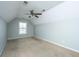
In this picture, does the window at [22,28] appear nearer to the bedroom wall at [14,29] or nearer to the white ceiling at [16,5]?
the bedroom wall at [14,29]

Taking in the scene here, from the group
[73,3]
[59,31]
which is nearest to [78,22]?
[73,3]

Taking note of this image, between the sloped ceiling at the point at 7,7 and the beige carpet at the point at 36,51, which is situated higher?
the sloped ceiling at the point at 7,7

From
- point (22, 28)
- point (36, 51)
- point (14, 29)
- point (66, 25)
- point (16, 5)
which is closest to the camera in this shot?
point (16, 5)

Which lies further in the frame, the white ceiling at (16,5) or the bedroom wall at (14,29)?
the bedroom wall at (14,29)

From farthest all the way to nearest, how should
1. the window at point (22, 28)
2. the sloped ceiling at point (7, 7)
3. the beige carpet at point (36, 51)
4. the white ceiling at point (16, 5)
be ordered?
the window at point (22, 28)
the beige carpet at point (36, 51)
the white ceiling at point (16, 5)
the sloped ceiling at point (7, 7)

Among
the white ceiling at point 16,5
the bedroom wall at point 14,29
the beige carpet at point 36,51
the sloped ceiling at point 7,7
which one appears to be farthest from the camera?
the bedroom wall at point 14,29

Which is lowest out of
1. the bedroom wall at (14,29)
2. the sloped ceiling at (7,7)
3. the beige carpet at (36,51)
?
the beige carpet at (36,51)

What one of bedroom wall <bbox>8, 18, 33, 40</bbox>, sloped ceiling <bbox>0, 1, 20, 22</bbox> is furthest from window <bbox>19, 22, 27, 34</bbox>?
sloped ceiling <bbox>0, 1, 20, 22</bbox>

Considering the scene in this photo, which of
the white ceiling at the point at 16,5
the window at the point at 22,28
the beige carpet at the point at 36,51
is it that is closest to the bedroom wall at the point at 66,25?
the white ceiling at the point at 16,5

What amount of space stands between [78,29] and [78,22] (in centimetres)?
33

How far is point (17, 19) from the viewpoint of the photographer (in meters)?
8.16

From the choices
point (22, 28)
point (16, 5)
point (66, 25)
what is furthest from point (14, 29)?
point (66, 25)

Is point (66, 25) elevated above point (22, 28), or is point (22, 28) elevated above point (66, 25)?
point (66, 25)

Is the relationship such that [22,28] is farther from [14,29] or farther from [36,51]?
[36,51]
